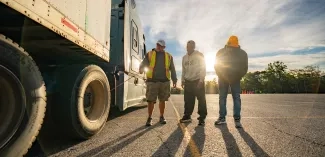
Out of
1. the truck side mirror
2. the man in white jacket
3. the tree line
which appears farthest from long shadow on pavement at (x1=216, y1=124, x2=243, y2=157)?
the tree line

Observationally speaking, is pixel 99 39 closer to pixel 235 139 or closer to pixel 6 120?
pixel 6 120

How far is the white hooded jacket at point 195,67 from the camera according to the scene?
5758 mm

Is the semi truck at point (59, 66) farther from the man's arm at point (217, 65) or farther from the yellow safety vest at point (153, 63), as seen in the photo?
the man's arm at point (217, 65)

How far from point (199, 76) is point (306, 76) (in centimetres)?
11099

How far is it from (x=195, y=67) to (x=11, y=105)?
402cm

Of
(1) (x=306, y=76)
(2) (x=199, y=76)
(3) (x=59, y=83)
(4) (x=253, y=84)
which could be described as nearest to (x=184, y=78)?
(2) (x=199, y=76)

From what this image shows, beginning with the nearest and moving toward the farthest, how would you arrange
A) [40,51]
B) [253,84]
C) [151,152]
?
[151,152] < [40,51] < [253,84]

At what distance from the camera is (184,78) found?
5.98 metres

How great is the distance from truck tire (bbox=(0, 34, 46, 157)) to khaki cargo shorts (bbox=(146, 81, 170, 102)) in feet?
10.2

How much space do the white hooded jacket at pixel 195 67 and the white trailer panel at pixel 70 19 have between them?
2.09 metres

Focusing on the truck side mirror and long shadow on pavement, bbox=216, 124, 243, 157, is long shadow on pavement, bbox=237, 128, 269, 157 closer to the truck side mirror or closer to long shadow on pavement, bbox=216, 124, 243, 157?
long shadow on pavement, bbox=216, 124, 243, 157

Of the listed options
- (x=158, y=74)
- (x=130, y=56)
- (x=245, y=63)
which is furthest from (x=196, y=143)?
(x=130, y=56)

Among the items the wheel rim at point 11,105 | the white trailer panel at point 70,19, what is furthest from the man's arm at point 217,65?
the wheel rim at point 11,105

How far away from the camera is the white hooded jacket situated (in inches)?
227
